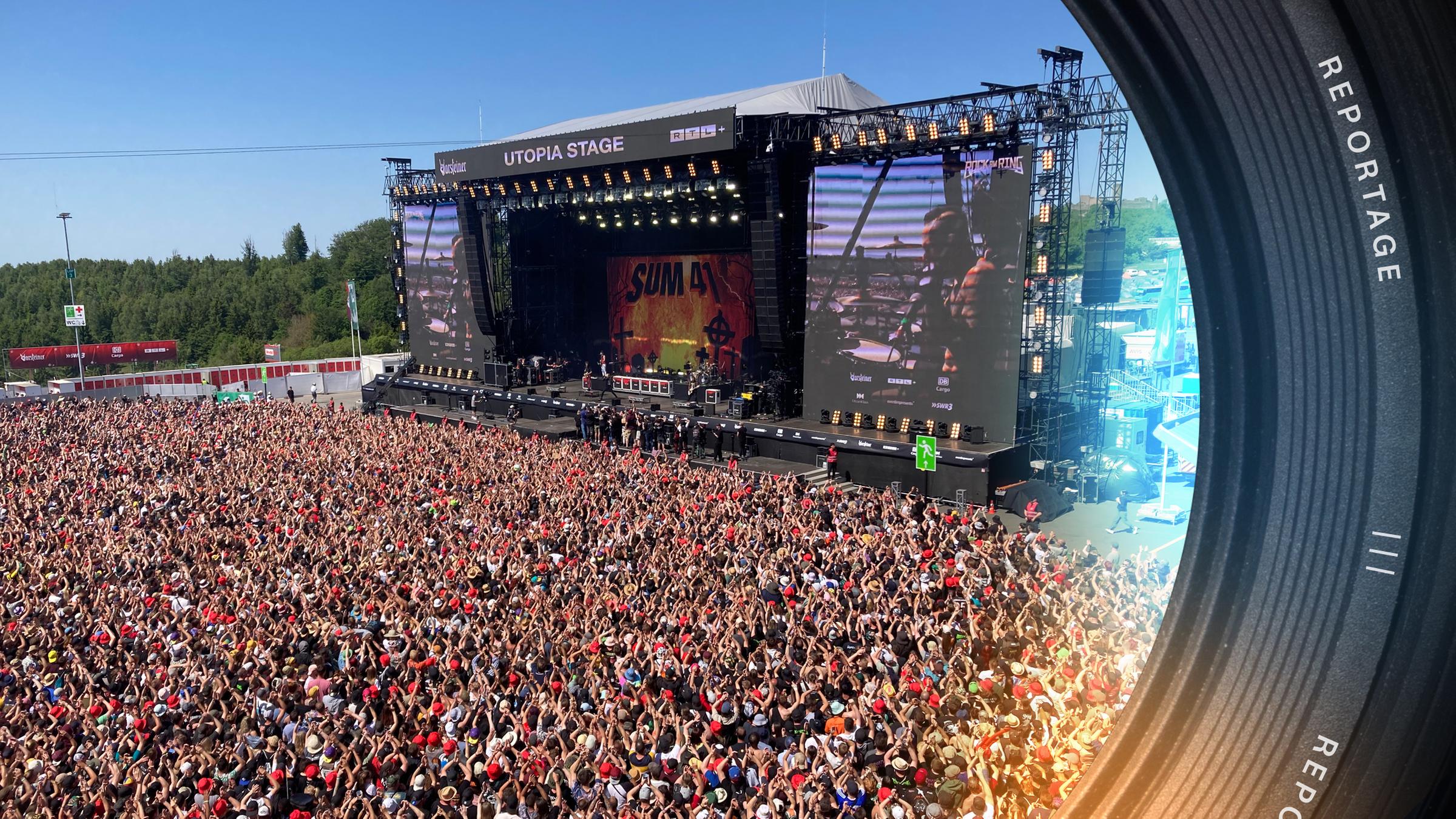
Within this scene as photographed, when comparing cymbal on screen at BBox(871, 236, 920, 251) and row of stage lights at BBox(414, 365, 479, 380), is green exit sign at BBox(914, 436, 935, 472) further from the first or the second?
row of stage lights at BBox(414, 365, 479, 380)

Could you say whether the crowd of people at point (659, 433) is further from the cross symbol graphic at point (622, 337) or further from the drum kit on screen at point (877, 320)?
the cross symbol graphic at point (622, 337)

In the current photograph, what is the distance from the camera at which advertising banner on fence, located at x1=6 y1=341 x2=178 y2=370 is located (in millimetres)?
42812

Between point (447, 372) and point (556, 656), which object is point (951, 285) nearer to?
point (556, 656)

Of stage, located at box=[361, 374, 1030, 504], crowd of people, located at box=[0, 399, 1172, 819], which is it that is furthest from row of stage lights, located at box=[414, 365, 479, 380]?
crowd of people, located at box=[0, 399, 1172, 819]

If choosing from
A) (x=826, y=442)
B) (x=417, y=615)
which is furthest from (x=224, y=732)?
(x=826, y=442)

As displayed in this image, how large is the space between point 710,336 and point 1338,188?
83.4 feet

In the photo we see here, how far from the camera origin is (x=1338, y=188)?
7.50 feet

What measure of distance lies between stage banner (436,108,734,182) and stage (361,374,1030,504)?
6525 millimetres

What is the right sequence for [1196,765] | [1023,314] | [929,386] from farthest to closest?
[929,386]
[1023,314]
[1196,765]

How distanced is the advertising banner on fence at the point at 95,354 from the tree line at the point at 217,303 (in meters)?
10.4

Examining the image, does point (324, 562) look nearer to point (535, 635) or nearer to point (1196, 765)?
point (535, 635)

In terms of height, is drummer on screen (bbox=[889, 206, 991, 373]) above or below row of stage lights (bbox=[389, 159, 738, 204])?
below

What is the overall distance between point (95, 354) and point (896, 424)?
43535mm

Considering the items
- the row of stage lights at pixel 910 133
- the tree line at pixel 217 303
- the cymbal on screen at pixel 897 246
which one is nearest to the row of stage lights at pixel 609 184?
the row of stage lights at pixel 910 133
